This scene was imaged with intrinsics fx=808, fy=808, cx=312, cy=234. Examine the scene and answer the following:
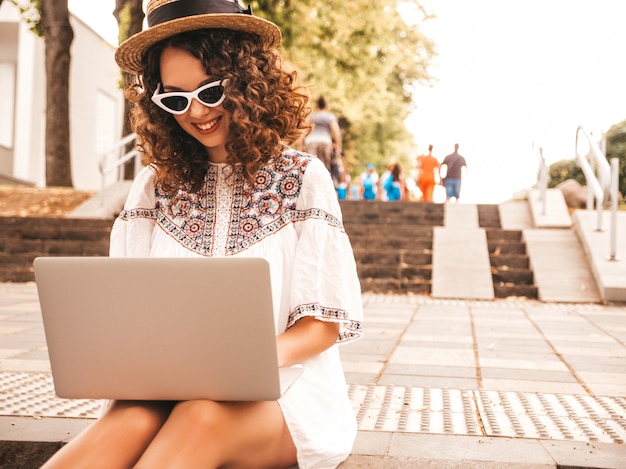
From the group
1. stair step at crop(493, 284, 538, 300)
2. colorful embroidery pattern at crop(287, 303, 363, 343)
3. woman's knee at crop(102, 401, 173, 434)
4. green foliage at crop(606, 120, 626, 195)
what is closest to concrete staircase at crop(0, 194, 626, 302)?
stair step at crop(493, 284, 538, 300)

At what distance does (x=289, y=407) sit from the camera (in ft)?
7.25

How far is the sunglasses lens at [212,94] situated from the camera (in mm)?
2449

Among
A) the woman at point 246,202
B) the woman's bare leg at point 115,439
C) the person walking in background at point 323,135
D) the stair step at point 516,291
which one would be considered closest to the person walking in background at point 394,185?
the person walking in background at point 323,135

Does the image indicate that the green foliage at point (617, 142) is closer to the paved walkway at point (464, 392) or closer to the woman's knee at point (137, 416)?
the paved walkway at point (464, 392)

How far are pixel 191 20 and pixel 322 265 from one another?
83 cm

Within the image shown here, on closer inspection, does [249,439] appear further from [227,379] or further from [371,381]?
[371,381]

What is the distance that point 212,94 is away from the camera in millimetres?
2463

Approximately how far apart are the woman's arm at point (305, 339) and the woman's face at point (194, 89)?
0.66m

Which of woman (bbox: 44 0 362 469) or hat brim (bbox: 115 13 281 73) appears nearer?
woman (bbox: 44 0 362 469)

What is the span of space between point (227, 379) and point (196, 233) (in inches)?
27.5

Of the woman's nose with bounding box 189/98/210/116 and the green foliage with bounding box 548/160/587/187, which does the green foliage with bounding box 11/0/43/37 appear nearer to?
the green foliage with bounding box 548/160/587/187

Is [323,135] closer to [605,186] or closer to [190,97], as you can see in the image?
[605,186]

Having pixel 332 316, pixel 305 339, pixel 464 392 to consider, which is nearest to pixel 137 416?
pixel 305 339

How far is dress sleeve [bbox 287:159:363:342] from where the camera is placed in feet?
7.59
